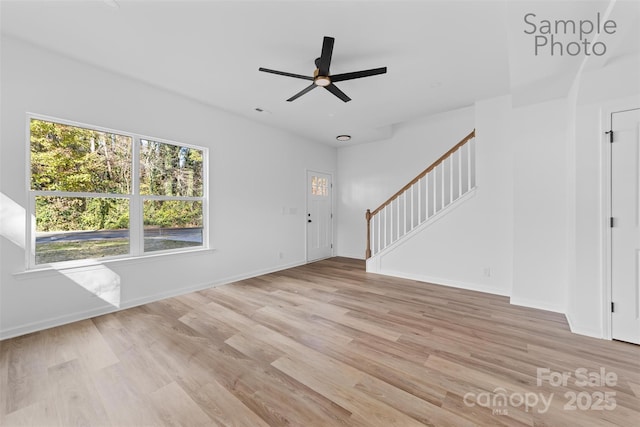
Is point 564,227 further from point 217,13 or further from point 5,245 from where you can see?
point 5,245

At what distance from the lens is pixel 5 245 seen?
2.40m

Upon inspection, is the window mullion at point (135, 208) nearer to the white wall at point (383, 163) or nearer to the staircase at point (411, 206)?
the staircase at point (411, 206)

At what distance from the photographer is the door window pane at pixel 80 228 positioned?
266 cm

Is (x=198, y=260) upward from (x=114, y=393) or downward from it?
upward

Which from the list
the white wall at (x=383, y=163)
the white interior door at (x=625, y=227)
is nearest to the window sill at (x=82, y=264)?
the white wall at (x=383, y=163)

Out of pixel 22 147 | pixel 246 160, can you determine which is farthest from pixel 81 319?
pixel 246 160

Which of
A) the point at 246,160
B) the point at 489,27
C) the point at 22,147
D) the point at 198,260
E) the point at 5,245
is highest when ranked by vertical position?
the point at 489,27

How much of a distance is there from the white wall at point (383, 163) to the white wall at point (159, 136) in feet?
3.79

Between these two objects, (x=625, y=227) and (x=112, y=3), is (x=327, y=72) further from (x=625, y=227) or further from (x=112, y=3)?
(x=625, y=227)

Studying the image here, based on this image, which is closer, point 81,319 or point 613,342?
point 613,342

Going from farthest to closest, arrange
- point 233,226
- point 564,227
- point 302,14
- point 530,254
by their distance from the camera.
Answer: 1. point 233,226
2. point 530,254
3. point 564,227
4. point 302,14

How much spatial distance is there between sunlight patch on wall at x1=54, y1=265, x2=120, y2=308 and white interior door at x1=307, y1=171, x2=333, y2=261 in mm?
3552

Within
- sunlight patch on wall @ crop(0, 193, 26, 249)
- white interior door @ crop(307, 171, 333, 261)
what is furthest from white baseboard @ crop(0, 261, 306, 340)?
white interior door @ crop(307, 171, 333, 261)

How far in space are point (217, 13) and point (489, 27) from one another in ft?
7.75
